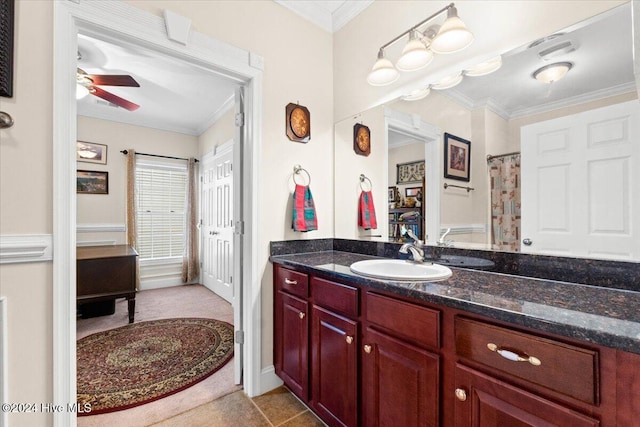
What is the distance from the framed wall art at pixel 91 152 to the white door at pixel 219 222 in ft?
4.38

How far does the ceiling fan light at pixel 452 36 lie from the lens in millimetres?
1396

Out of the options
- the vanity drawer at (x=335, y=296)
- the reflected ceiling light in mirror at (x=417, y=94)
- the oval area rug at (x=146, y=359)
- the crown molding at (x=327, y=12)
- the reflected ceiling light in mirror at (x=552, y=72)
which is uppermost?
the crown molding at (x=327, y=12)

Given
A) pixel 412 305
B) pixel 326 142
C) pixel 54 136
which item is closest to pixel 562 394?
pixel 412 305

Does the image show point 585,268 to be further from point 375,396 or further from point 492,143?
point 375,396

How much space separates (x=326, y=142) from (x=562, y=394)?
75.9 inches

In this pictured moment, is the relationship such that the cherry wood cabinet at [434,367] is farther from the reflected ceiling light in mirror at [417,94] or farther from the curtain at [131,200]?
the curtain at [131,200]

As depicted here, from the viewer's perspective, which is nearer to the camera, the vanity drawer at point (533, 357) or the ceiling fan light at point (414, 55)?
the vanity drawer at point (533, 357)

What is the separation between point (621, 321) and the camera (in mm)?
746

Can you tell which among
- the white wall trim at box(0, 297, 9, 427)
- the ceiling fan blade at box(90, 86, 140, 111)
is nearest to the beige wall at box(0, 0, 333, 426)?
the white wall trim at box(0, 297, 9, 427)

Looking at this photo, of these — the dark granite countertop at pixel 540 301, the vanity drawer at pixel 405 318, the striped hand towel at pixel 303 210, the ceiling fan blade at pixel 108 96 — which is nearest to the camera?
the dark granite countertop at pixel 540 301

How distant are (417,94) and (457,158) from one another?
0.48 meters

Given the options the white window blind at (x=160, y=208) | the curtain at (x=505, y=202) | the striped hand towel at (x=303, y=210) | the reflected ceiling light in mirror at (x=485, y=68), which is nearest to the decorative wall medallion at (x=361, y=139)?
the striped hand towel at (x=303, y=210)

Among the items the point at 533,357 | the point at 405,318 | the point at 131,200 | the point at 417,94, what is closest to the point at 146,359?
the point at 405,318

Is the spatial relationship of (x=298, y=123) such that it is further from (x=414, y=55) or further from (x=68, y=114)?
(x=68, y=114)
